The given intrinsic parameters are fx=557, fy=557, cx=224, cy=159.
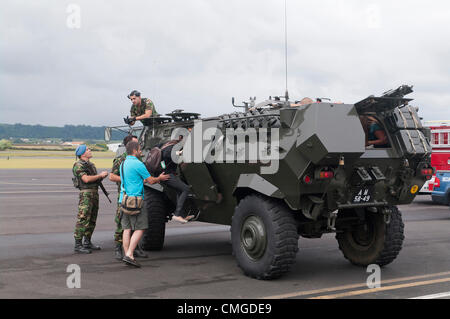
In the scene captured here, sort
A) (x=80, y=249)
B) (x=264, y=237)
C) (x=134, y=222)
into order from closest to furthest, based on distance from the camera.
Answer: (x=264, y=237) → (x=134, y=222) → (x=80, y=249)

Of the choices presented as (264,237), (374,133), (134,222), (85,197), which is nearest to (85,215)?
(85,197)

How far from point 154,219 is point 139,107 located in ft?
7.57

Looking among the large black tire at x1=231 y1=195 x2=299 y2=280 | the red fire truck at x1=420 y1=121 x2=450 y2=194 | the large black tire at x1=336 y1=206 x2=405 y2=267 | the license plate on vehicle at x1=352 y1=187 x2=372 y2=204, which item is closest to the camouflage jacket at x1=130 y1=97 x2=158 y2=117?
the large black tire at x1=231 y1=195 x2=299 y2=280

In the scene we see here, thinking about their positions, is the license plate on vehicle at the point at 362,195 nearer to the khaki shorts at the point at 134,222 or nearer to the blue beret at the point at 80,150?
the khaki shorts at the point at 134,222

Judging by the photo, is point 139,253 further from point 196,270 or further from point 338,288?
point 338,288

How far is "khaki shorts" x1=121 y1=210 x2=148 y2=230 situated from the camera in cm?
795

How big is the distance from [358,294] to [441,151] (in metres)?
10.3

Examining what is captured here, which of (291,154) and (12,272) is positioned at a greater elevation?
(291,154)

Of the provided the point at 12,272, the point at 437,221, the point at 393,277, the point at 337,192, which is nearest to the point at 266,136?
the point at 337,192

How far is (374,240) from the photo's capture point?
25.7ft

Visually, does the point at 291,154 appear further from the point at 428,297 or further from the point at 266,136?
the point at 428,297

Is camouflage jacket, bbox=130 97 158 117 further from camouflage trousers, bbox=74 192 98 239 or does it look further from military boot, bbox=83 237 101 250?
military boot, bbox=83 237 101 250

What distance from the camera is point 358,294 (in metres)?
6.38
